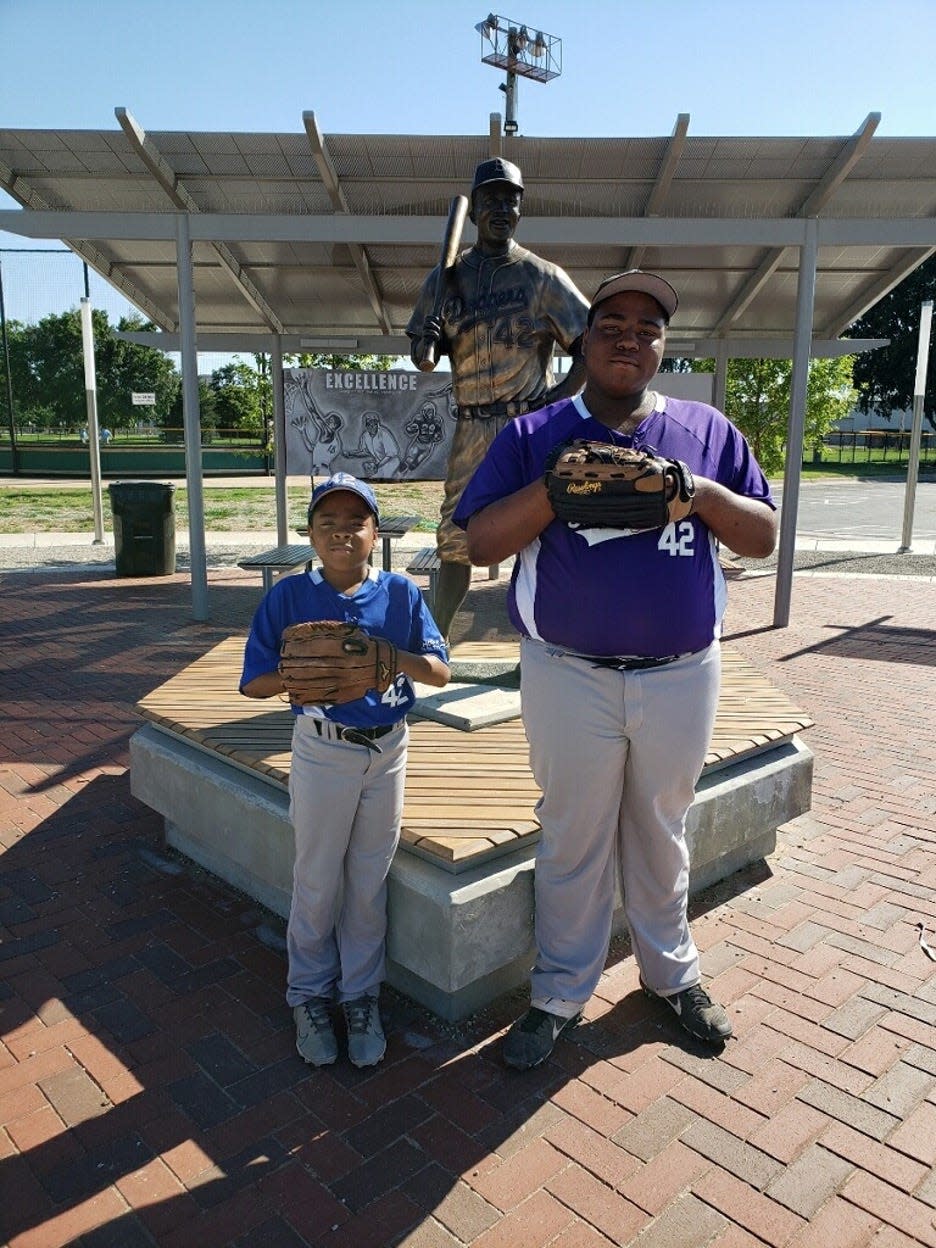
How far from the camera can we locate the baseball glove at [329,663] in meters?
2.36

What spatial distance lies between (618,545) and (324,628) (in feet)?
2.47

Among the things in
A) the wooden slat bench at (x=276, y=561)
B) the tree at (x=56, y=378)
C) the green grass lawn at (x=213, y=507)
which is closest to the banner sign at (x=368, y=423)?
the wooden slat bench at (x=276, y=561)

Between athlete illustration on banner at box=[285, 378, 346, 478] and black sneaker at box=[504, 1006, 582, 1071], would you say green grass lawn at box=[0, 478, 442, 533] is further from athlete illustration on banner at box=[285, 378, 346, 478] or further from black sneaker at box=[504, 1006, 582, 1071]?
black sneaker at box=[504, 1006, 582, 1071]

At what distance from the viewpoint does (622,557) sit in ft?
7.40

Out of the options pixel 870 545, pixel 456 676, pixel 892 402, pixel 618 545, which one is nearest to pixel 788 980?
pixel 618 545

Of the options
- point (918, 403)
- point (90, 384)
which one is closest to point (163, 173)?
point (90, 384)

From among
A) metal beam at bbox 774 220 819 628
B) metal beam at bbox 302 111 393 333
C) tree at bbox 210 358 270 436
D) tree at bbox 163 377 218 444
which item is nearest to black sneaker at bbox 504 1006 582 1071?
metal beam at bbox 774 220 819 628

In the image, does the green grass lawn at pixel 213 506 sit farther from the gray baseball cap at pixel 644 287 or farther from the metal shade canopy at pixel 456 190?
the gray baseball cap at pixel 644 287

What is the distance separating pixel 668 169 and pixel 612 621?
6693mm

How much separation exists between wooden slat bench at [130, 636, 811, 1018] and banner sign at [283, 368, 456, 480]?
611 cm

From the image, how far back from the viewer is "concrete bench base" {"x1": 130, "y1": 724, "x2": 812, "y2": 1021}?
106 inches

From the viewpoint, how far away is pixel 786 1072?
8.48ft

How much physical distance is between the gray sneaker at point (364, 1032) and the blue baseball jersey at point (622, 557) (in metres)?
1.16

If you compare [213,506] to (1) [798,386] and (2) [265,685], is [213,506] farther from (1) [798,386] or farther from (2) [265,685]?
(2) [265,685]
